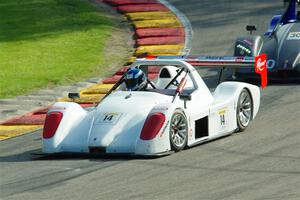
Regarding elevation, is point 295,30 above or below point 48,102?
above

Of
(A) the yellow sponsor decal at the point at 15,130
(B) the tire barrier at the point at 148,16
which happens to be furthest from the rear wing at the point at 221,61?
(B) the tire barrier at the point at 148,16

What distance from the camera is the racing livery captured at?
1770 centimetres

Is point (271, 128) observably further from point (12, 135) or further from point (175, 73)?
point (12, 135)

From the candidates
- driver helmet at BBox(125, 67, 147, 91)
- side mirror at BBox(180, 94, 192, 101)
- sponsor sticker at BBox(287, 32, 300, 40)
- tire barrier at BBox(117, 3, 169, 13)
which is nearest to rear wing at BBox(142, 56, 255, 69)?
driver helmet at BBox(125, 67, 147, 91)

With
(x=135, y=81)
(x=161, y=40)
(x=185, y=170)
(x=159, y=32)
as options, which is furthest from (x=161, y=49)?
(x=185, y=170)

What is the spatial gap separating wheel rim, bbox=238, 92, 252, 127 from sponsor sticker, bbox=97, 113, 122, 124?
2.20 m

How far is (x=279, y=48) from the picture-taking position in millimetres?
17969

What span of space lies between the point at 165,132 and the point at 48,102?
6.07m

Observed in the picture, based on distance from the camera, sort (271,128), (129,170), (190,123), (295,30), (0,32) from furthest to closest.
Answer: (0,32)
(295,30)
(271,128)
(190,123)
(129,170)

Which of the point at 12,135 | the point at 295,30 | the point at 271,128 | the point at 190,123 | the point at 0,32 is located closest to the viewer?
the point at 190,123

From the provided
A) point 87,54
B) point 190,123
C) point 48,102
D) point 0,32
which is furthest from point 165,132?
point 0,32

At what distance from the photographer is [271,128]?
14.3 metres

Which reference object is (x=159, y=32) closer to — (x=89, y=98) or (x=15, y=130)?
(x=89, y=98)

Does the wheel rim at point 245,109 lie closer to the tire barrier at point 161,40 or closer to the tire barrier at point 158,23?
the tire barrier at point 161,40
